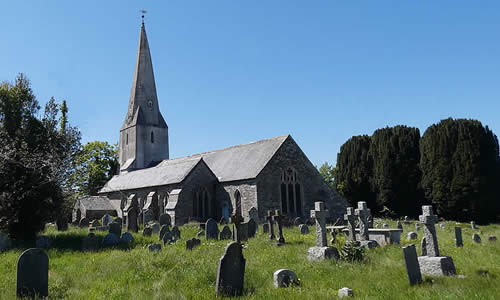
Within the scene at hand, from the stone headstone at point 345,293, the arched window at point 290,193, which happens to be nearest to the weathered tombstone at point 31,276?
the stone headstone at point 345,293

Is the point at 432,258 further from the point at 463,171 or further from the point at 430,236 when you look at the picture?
the point at 463,171

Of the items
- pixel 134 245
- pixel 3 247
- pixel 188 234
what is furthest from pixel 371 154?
pixel 3 247

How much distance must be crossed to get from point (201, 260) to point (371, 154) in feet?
80.7

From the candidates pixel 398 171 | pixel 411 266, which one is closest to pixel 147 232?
pixel 411 266

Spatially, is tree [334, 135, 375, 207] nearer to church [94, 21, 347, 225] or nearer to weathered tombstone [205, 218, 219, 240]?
church [94, 21, 347, 225]

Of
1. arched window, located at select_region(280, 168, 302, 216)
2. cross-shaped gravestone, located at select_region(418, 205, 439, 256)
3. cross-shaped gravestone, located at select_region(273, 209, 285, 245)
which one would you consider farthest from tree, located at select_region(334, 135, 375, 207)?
cross-shaped gravestone, located at select_region(418, 205, 439, 256)

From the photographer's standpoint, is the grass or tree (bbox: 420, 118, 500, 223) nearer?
the grass

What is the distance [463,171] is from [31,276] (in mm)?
25124

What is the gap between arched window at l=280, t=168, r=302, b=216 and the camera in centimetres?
2480

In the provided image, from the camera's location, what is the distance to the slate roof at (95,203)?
1211 inches

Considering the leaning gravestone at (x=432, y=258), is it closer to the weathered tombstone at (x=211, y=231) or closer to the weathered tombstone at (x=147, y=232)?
the weathered tombstone at (x=211, y=231)

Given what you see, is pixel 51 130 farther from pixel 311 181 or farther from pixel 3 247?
pixel 311 181

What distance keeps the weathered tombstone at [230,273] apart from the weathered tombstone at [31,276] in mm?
2985

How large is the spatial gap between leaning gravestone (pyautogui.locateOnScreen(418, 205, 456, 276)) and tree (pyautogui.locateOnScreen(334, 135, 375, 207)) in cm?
2308
